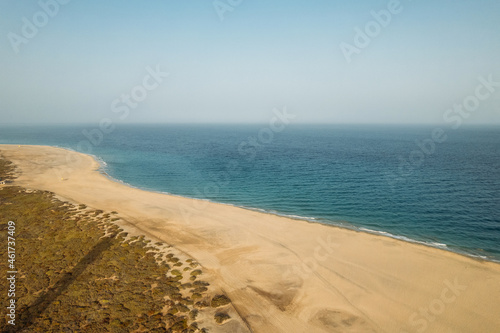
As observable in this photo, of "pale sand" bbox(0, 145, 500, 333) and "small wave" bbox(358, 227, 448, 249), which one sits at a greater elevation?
"small wave" bbox(358, 227, 448, 249)

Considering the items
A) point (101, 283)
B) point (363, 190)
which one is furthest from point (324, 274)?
point (363, 190)

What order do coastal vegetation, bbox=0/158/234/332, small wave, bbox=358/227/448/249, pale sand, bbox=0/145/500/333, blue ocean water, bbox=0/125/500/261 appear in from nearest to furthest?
coastal vegetation, bbox=0/158/234/332 < pale sand, bbox=0/145/500/333 < small wave, bbox=358/227/448/249 < blue ocean water, bbox=0/125/500/261

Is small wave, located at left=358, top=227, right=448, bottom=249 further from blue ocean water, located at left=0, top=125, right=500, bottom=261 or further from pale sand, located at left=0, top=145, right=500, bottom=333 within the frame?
pale sand, located at left=0, top=145, right=500, bottom=333

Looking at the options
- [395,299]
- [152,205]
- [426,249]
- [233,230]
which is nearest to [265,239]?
[233,230]

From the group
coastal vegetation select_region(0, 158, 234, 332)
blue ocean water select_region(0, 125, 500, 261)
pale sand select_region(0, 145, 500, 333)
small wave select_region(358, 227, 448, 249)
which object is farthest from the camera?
blue ocean water select_region(0, 125, 500, 261)

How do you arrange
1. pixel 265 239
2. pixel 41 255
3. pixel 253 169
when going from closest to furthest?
pixel 41 255 < pixel 265 239 < pixel 253 169

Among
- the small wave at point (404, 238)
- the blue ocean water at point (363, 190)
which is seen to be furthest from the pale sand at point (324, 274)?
the blue ocean water at point (363, 190)

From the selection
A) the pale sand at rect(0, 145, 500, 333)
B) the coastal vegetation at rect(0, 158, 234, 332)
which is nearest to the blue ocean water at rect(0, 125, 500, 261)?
the pale sand at rect(0, 145, 500, 333)

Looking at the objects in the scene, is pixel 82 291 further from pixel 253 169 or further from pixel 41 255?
pixel 253 169

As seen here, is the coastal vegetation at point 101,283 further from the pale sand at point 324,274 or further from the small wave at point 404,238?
the small wave at point 404,238
